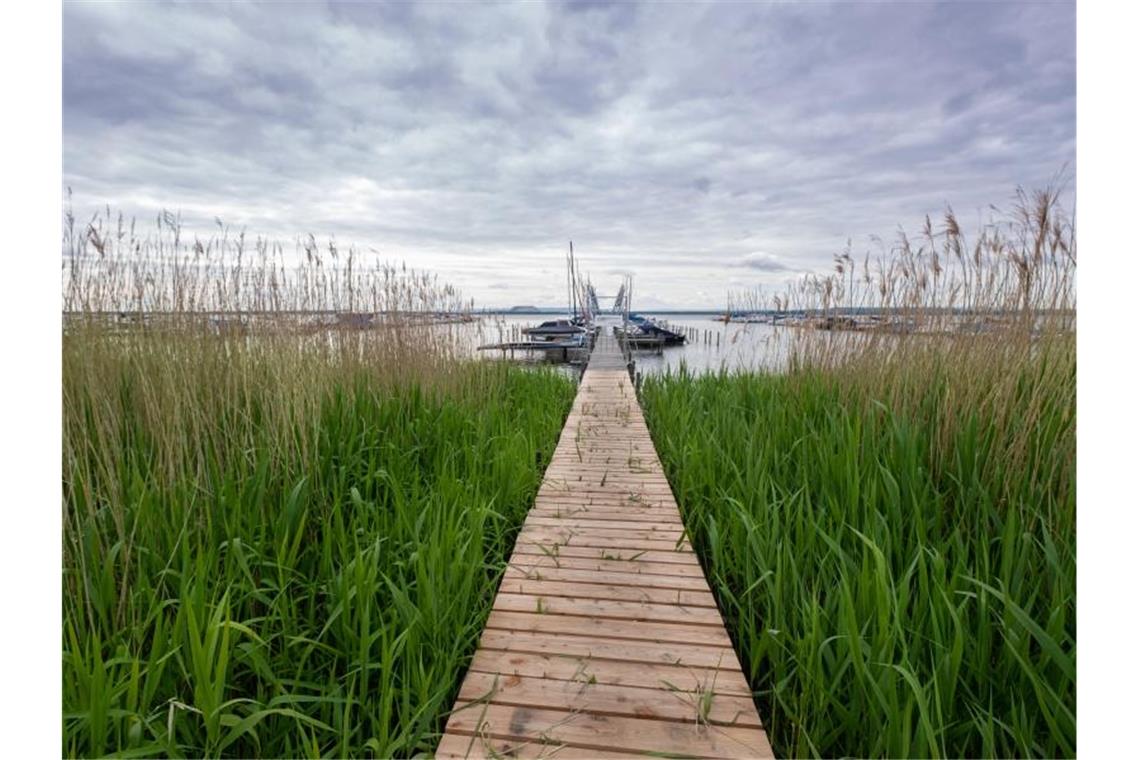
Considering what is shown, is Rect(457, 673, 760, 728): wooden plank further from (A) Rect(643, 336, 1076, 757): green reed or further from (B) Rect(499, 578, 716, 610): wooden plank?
(B) Rect(499, 578, 716, 610): wooden plank

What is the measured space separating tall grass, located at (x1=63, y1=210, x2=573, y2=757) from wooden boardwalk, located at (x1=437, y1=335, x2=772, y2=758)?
16cm

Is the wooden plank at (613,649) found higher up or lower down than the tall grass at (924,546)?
lower down

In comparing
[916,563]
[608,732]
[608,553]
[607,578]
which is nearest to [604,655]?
[608,732]

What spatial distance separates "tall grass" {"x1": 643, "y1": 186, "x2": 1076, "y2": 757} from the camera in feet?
4.20

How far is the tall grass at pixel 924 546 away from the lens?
128 centimetres

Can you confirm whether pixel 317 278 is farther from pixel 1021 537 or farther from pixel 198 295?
pixel 1021 537

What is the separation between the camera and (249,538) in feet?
6.32

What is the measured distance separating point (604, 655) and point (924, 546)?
4.49ft

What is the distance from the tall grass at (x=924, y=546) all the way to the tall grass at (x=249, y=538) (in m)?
1.18

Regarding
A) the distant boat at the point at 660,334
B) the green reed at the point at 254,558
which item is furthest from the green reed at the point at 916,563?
the distant boat at the point at 660,334

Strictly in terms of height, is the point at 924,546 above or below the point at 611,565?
above

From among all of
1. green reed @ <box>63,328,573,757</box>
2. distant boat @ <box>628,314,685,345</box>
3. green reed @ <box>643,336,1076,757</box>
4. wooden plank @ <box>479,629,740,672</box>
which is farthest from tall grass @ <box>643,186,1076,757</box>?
distant boat @ <box>628,314,685,345</box>

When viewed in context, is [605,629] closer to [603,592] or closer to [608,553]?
[603,592]

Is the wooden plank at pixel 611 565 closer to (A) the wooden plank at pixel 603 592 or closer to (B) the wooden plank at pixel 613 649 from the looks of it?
(A) the wooden plank at pixel 603 592
